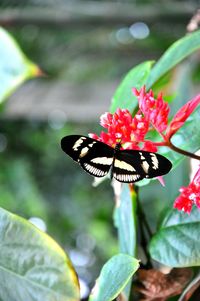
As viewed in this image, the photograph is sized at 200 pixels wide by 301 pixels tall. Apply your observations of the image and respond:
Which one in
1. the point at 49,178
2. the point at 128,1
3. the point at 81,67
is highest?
the point at 128,1

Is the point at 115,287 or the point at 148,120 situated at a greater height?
the point at 148,120

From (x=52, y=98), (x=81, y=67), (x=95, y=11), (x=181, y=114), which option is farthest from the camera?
(x=81, y=67)

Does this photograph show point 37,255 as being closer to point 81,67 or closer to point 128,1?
point 128,1

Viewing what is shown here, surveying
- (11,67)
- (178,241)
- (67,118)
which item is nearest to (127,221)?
(178,241)

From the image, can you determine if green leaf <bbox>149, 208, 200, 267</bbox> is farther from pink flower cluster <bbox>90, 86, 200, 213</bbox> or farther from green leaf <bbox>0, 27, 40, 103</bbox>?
green leaf <bbox>0, 27, 40, 103</bbox>

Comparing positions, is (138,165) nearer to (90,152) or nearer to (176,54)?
(90,152)

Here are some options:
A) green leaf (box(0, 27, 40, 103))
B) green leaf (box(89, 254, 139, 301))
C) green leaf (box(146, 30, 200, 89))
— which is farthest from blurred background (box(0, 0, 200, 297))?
green leaf (box(89, 254, 139, 301))

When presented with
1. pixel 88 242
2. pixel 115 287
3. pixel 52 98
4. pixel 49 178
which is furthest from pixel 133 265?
pixel 49 178
